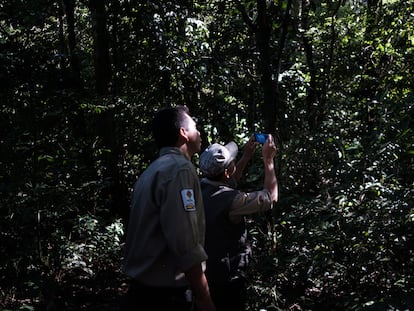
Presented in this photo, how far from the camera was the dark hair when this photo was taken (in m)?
2.11

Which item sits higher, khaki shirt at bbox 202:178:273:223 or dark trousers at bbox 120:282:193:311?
khaki shirt at bbox 202:178:273:223

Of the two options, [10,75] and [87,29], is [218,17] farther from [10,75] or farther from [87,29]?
[87,29]

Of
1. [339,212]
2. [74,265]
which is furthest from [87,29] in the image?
→ [339,212]

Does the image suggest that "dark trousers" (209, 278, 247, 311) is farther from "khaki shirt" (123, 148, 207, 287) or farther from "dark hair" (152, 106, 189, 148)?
"dark hair" (152, 106, 189, 148)

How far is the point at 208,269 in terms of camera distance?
2656 millimetres

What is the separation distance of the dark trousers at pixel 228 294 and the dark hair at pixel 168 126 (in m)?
0.96

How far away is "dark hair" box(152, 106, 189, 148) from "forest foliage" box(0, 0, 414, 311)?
115 cm

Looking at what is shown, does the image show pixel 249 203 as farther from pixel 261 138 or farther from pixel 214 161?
pixel 261 138

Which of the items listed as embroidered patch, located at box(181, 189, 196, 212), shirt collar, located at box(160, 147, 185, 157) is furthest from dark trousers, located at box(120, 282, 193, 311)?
shirt collar, located at box(160, 147, 185, 157)

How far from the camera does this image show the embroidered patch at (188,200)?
185 centimetres

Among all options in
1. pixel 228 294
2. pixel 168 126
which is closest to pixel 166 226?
pixel 168 126

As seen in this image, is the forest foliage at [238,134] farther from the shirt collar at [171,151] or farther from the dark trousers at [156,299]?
the shirt collar at [171,151]

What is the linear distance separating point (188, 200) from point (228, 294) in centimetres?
106

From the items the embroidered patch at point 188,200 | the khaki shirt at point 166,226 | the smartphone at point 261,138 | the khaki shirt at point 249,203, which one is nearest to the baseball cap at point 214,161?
the khaki shirt at point 249,203
